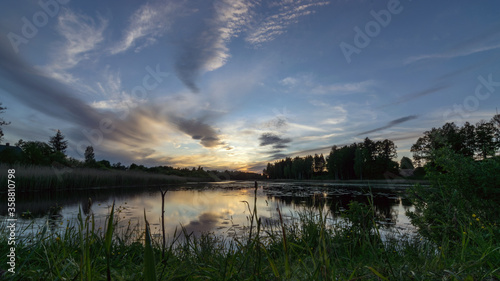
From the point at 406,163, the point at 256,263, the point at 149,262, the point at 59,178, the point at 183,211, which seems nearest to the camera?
the point at 149,262

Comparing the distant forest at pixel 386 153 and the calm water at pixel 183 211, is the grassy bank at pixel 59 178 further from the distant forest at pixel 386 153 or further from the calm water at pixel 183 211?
the distant forest at pixel 386 153

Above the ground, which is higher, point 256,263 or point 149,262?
point 149,262

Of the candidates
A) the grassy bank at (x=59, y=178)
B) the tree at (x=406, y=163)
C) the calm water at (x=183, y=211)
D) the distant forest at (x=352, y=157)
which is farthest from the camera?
the tree at (x=406, y=163)

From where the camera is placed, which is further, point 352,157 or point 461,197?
point 352,157

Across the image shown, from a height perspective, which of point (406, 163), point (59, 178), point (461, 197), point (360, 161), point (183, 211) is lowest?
point (183, 211)

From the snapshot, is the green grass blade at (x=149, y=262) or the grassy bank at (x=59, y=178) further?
the grassy bank at (x=59, y=178)

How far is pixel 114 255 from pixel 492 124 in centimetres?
6809

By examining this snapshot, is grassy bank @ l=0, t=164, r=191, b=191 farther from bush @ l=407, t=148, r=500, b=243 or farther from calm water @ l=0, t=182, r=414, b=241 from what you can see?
bush @ l=407, t=148, r=500, b=243

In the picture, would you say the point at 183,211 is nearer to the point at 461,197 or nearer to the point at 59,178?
the point at 461,197

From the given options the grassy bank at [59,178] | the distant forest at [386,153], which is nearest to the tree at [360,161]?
the distant forest at [386,153]

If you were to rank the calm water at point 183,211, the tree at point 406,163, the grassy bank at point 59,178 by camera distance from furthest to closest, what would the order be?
the tree at point 406,163 → the grassy bank at point 59,178 → the calm water at point 183,211

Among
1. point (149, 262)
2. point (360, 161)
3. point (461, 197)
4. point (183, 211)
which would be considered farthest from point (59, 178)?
point (360, 161)

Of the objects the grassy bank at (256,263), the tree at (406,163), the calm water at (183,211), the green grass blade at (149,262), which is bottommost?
the calm water at (183,211)

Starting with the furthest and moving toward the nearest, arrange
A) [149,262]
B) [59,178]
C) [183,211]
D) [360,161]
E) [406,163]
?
[406,163] → [360,161] → [59,178] → [183,211] → [149,262]
